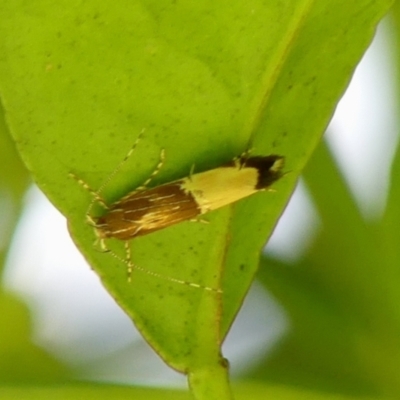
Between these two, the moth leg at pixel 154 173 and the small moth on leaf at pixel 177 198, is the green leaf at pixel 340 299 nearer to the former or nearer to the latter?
the small moth on leaf at pixel 177 198

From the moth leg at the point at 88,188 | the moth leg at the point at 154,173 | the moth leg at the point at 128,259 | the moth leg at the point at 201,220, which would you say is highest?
the moth leg at the point at 154,173

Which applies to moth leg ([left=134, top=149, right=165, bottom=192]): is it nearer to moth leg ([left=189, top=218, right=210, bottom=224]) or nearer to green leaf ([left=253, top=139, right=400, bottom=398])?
moth leg ([left=189, top=218, right=210, bottom=224])

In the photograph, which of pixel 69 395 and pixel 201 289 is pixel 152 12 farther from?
pixel 69 395

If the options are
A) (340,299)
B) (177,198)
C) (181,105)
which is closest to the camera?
(181,105)

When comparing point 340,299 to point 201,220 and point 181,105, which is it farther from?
point 181,105

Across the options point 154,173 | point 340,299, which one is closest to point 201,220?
point 154,173

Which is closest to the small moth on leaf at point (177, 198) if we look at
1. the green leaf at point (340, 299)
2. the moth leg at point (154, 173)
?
the moth leg at point (154, 173)

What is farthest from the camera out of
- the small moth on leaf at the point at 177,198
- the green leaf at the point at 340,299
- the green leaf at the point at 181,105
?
the green leaf at the point at 340,299

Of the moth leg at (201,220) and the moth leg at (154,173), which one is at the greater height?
the moth leg at (154,173)

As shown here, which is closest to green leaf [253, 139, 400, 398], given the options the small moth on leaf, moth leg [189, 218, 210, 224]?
the small moth on leaf
